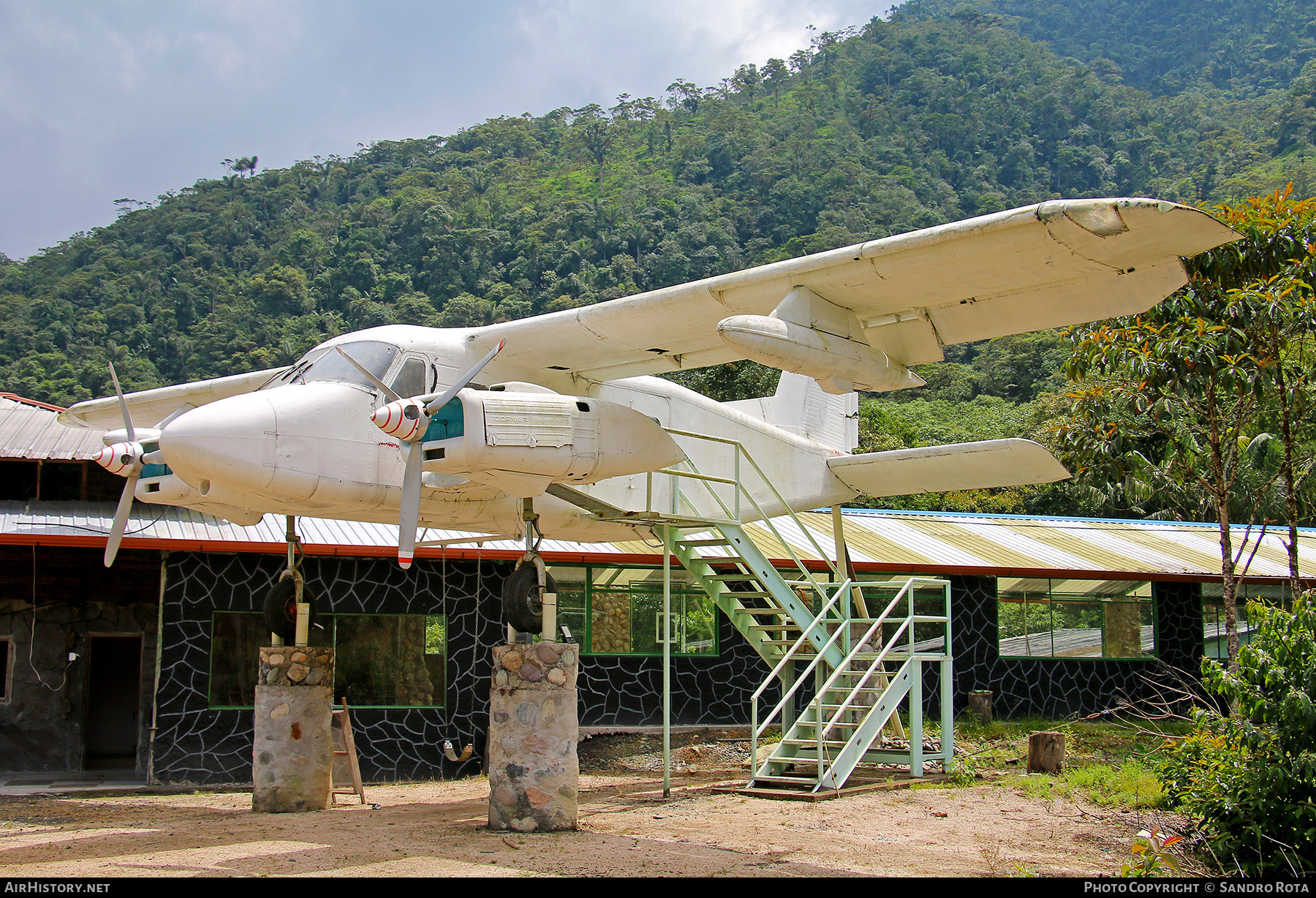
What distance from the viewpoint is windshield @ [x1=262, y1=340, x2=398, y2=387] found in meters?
10.9

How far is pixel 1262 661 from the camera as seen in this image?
8812 millimetres

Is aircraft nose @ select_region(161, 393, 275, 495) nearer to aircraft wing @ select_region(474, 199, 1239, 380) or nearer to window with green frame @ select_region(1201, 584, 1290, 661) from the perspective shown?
aircraft wing @ select_region(474, 199, 1239, 380)

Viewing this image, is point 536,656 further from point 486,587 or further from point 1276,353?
point 1276,353

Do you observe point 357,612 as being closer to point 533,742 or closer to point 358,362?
point 358,362

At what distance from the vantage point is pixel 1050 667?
20516 millimetres

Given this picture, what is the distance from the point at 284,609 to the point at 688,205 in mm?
67753

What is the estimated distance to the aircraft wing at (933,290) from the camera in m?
9.05

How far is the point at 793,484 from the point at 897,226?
65.6 meters

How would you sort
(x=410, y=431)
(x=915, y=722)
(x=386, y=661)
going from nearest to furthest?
(x=410, y=431)
(x=915, y=722)
(x=386, y=661)

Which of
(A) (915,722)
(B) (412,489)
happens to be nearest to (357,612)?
(B) (412,489)

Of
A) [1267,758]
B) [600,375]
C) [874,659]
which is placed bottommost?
[1267,758]

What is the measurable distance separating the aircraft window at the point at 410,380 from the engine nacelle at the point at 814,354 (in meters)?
3.20

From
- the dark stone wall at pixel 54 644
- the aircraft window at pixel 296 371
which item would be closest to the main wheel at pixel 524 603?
the aircraft window at pixel 296 371

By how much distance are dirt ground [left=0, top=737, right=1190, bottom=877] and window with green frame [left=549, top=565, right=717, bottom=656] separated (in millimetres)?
4658
